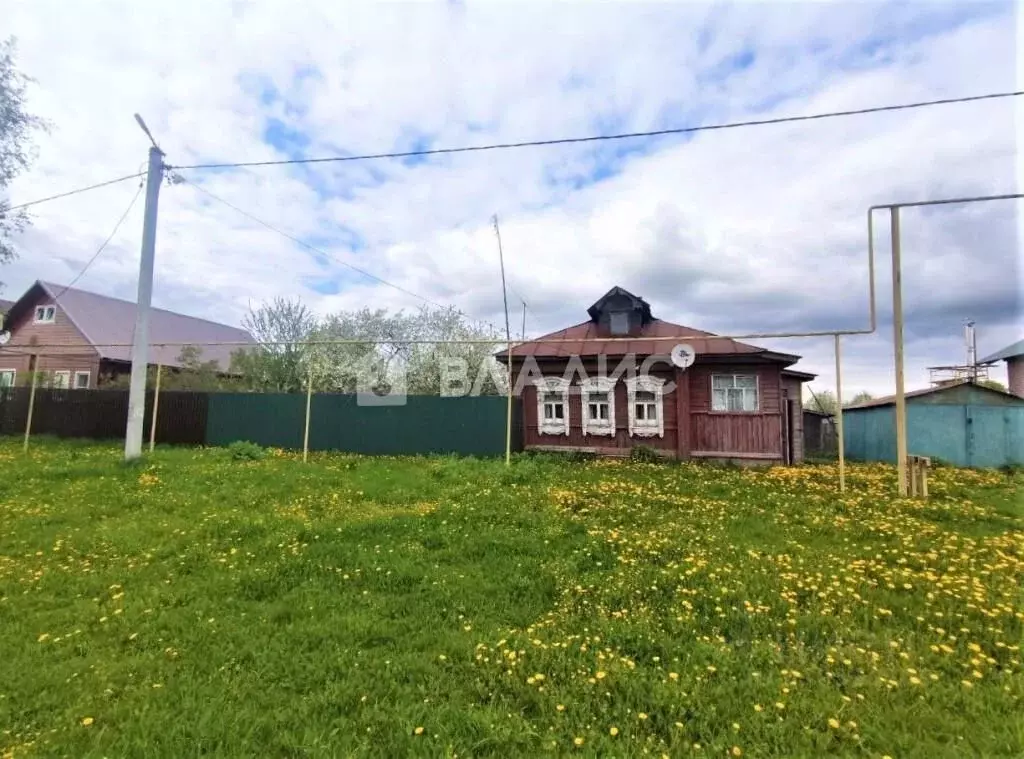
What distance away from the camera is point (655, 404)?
13586 millimetres

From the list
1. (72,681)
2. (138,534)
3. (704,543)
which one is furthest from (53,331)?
(704,543)

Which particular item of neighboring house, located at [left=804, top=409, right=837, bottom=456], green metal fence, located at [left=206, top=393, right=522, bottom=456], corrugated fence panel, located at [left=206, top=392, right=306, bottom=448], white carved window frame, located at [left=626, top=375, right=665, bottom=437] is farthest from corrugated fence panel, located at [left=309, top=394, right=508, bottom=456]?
neighboring house, located at [left=804, top=409, right=837, bottom=456]

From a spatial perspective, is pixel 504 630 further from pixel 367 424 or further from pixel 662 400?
pixel 662 400

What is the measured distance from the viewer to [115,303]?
24344 mm

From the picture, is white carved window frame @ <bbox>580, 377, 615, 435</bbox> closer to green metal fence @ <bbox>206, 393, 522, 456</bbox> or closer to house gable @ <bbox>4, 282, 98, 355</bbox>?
green metal fence @ <bbox>206, 393, 522, 456</bbox>

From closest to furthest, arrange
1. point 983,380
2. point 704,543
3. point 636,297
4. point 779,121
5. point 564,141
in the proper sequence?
point 704,543, point 779,121, point 564,141, point 636,297, point 983,380

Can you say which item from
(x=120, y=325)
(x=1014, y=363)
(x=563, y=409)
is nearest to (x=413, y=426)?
(x=563, y=409)

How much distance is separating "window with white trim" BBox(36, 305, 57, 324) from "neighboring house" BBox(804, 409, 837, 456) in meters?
32.3

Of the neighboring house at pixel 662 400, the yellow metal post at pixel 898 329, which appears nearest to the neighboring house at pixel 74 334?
the neighboring house at pixel 662 400

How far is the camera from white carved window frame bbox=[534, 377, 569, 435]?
14102 millimetres

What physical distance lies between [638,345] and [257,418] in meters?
10.8

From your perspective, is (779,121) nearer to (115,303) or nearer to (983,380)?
(983,380)

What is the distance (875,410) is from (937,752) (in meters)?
18.2

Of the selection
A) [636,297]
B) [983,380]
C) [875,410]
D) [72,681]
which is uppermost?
[636,297]
